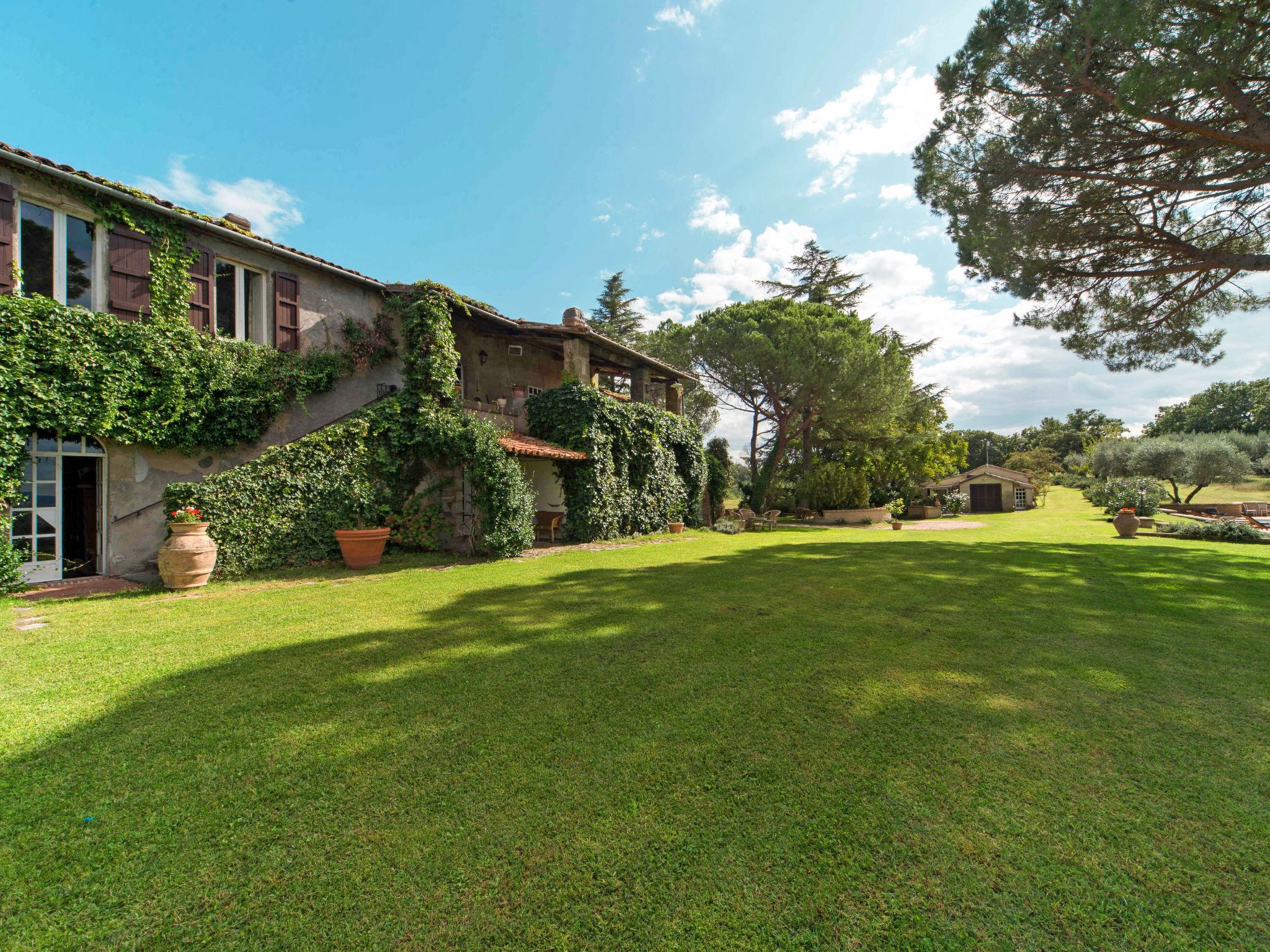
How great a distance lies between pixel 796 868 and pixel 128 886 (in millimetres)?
2507

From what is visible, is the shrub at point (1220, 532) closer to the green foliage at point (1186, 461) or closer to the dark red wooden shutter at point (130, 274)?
the green foliage at point (1186, 461)

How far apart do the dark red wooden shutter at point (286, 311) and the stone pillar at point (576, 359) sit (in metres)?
6.49

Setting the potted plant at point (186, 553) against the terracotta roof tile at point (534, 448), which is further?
the terracotta roof tile at point (534, 448)

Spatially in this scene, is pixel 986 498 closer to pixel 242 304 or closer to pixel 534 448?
pixel 534 448

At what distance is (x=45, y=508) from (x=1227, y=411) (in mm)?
85695

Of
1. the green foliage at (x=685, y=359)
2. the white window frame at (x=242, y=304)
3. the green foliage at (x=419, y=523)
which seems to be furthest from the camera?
the green foliage at (x=685, y=359)

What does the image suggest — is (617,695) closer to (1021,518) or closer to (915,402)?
(915,402)

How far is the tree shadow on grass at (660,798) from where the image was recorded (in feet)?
5.74

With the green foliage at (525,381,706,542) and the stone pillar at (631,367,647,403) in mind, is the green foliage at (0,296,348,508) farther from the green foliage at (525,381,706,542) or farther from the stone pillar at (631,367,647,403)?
the stone pillar at (631,367,647,403)

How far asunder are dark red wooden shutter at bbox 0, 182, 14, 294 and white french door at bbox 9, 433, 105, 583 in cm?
215

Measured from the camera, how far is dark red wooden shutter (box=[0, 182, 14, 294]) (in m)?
7.20

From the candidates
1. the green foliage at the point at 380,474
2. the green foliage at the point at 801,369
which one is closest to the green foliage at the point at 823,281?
the green foliage at the point at 801,369

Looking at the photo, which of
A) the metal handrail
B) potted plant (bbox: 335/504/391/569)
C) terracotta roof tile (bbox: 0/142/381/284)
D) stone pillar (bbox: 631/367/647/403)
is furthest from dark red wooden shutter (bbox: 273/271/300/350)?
stone pillar (bbox: 631/367/647/403)

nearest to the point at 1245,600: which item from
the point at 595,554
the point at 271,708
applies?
the point at 595,554
